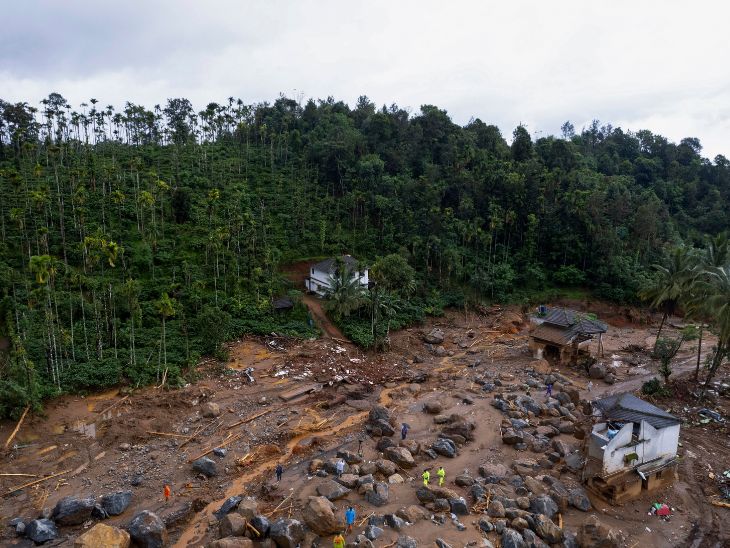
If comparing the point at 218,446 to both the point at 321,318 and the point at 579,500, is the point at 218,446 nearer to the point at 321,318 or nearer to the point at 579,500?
the point at 579,500

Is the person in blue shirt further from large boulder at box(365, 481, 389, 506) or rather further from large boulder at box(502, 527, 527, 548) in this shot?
large boulder at box(502, 527, 527, 548)

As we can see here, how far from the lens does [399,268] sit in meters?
45.0

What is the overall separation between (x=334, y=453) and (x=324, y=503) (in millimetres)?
6035

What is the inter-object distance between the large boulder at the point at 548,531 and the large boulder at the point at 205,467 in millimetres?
15075

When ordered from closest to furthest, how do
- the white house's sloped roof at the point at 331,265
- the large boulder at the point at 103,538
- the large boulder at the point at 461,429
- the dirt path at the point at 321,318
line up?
the large boulder at the point at 103,538
the large boulder at the point at 461,429
the dirt path at the point at 321,318
the white house's sloped roof at the point at 331,265

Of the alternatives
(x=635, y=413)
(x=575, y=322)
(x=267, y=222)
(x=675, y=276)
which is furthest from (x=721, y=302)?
(x=267, y=222)

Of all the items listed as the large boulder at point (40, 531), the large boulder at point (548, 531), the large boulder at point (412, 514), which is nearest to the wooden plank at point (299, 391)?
the large boulder at point (412, 514)

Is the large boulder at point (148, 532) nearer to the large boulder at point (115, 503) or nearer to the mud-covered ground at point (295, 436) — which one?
the mud-covered ground at point (295, 436)

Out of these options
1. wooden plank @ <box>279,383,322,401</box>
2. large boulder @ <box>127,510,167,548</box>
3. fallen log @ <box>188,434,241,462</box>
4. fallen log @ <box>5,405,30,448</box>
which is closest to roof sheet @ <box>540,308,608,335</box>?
wooden plank @ <box>279,383,322,401</box>

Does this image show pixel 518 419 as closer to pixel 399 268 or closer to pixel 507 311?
pixel 399 268

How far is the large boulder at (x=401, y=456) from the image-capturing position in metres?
24.2

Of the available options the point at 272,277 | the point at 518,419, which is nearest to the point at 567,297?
the point at 518,419

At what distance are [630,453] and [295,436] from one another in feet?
56.9

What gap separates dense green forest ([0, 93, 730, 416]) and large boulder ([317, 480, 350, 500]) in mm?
15790
